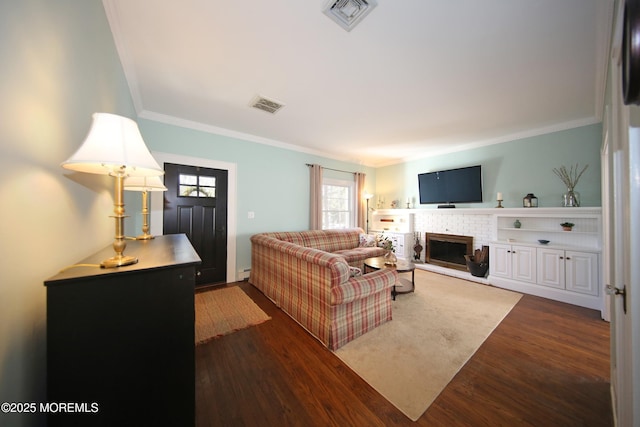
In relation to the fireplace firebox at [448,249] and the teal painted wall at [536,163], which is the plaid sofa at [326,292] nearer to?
the fireplace firebox at [448,249]

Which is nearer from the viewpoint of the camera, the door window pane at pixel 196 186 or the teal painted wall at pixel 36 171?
the teal painted wall at pixel 36 171

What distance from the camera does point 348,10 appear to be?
4.99 feet

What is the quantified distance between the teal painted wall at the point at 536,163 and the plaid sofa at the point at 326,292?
3.13 meters

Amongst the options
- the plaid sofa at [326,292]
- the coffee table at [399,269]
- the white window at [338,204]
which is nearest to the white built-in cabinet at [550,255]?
the coffee table at [399,269]

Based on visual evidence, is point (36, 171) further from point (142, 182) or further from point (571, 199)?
point (571, 199)

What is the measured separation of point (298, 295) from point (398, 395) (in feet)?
4.15

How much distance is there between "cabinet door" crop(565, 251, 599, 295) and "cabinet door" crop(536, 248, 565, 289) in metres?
0.06

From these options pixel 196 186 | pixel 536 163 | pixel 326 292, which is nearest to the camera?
pixel 326 292

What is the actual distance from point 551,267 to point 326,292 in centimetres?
352

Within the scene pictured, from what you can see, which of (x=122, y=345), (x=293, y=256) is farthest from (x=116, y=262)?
(x=293, y=256)

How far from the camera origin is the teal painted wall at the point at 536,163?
3.16 m

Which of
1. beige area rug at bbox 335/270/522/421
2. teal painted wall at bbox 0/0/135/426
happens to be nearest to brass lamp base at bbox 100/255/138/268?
teal painted wall at bbox 0/0/135/426

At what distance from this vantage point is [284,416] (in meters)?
1.35

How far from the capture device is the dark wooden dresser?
2.39 ft
